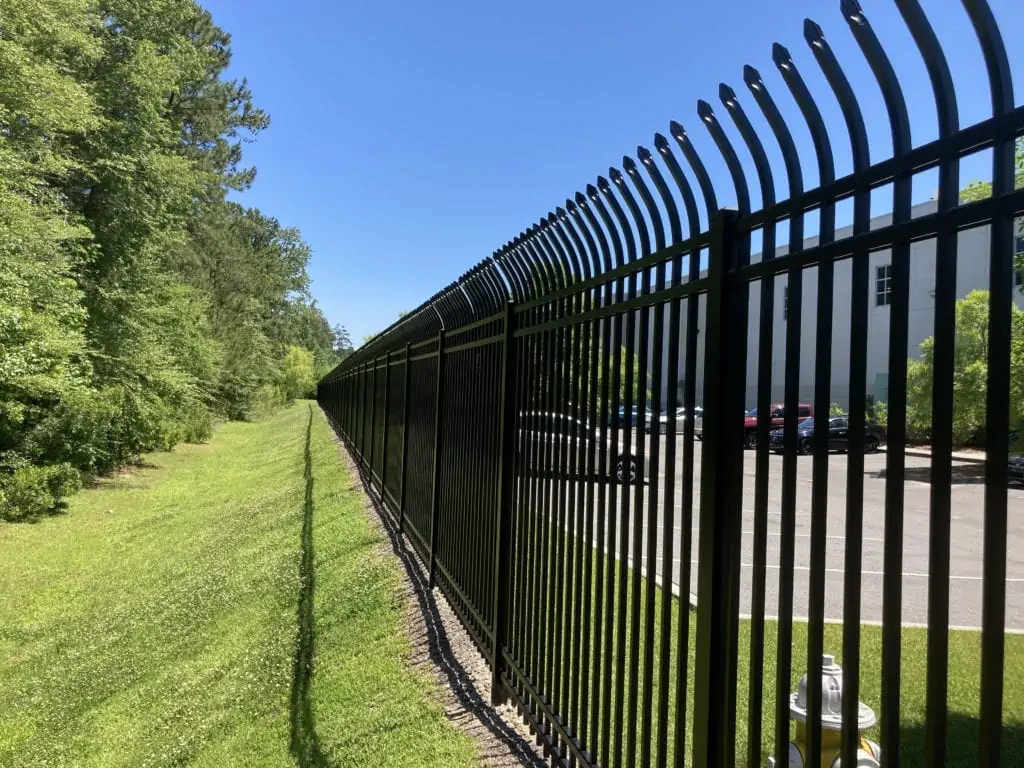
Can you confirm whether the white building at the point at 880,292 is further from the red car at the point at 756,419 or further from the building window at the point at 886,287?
the red car at the point at 756,419

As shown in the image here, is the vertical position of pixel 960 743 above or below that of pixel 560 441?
below

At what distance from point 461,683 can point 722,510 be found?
2.73 metres

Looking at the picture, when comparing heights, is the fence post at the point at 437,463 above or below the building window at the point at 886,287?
below

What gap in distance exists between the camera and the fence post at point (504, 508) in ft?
12.4

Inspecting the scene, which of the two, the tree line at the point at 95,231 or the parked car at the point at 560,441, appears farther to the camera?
the tree line at the point at 95,231

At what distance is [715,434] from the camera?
6.52 feet

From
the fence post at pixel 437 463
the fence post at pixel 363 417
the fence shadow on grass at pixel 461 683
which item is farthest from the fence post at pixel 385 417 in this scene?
the fence post at pixel 437 463

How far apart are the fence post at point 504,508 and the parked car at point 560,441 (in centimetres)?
14

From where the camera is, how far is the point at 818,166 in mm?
1729

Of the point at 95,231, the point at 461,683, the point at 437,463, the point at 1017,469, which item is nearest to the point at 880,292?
the point at 1017,469

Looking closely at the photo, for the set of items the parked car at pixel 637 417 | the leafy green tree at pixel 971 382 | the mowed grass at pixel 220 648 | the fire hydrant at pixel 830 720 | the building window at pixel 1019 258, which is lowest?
the mowed grass at pixel 220 648

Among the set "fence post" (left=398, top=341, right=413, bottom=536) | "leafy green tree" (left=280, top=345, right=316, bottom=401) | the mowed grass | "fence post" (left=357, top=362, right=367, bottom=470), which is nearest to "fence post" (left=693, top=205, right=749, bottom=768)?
the mowed grass

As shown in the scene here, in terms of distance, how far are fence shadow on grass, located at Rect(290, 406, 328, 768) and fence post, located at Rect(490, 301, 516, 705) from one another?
1.01 metres

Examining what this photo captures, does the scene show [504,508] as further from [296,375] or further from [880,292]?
[296,375]
